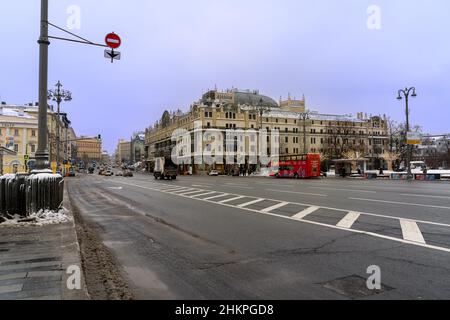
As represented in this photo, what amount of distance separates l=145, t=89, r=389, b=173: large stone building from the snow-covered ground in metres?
82.2

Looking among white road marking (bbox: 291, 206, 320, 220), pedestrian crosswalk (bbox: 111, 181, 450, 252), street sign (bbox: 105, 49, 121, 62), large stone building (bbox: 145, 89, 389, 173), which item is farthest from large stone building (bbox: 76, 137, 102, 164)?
pedestrian crosswalk (bbox: 111, 181, 450, 252)

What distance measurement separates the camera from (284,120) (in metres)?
123

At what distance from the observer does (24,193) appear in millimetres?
10125

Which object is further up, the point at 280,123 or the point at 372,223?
the point at 280,123

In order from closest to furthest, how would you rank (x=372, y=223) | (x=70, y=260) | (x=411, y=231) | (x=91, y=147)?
(x=70, y=260), (x=411, y=231), (x=372, y=223), (x=91, y=147)

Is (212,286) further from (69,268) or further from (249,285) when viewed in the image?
(69,268)

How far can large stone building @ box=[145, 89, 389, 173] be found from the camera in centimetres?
10594

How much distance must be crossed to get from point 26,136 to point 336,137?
74.2 m

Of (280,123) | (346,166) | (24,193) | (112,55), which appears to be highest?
(280,123)

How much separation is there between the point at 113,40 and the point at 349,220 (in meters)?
9.23

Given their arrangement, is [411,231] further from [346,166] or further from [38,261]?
[346,166]

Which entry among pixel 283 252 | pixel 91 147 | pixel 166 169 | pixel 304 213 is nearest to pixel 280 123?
pixel 166 169

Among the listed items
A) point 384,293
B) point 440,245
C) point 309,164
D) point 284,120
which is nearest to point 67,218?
point 384,293
